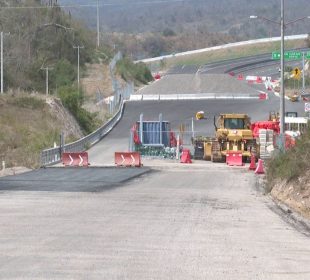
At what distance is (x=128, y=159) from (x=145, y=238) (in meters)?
31.9

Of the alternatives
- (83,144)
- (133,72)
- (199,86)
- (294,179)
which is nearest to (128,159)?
(83,144)

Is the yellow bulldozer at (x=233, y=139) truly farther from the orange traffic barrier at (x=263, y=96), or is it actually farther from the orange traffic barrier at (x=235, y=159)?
the orange traffic barrier at (x=263, y=96)

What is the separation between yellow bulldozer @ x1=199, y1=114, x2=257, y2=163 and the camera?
47094mm

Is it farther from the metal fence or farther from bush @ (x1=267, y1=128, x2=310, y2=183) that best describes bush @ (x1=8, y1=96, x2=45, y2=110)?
bush @ (x1=267, y1=128, x2=310, y2=183)

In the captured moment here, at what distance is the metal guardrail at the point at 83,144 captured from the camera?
157ft

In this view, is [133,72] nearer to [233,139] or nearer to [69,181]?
[233,139]

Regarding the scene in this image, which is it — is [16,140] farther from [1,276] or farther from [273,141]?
[1,276]

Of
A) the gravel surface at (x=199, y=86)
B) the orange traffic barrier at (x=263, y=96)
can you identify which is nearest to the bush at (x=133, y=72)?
the gravel surface at (x=199, y=86)

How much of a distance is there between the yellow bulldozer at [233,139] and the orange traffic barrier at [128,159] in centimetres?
489

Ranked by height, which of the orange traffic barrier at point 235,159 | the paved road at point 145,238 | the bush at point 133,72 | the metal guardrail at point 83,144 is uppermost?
the bush at point 133,72

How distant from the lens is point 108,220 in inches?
702

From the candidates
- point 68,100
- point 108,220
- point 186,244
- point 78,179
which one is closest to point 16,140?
point 68,100

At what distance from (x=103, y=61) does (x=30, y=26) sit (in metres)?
15.6

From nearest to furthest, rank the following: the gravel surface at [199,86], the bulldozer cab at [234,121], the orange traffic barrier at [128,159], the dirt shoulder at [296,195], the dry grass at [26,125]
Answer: the dirt shoulder at [296,195] → the orange traffic barrier at [128,159] → the bulldozer cab at [234,121] → the dry grass at [26,125] → the gravel surface at [199,86]
